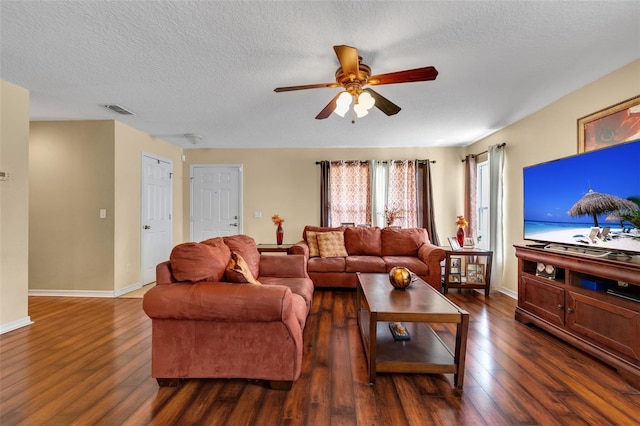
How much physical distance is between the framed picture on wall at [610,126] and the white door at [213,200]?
508cm

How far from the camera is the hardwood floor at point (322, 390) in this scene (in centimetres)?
160

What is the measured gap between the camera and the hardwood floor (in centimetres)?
160

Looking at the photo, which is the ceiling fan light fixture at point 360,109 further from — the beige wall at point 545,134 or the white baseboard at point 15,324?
→ the white baseboard at point 15,324

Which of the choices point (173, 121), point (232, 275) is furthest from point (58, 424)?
point (173, 121)

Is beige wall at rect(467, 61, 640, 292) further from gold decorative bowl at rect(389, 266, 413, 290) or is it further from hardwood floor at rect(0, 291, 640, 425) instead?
gold decorative bowl at rect(389, 266, 413, 290)

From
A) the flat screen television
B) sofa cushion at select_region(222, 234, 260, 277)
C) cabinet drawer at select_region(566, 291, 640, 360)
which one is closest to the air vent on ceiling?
sofa cushion at select_region(222, 234, 260, 277)

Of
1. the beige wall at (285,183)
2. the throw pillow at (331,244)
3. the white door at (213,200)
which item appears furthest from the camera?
the white door at (213,200)

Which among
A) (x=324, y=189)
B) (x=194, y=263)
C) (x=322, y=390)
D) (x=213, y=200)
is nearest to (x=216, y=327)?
(x=194, y=263)

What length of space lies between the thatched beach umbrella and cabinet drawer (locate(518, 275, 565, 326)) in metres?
0.68

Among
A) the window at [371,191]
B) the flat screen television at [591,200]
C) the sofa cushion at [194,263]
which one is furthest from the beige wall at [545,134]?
the sofa cushion at [194,263]

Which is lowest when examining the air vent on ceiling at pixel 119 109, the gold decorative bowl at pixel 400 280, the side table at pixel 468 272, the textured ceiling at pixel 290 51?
the side table at pixel 468 272

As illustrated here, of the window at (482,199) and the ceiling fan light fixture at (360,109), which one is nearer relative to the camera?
the ceiling fan light fixture at (360,109)

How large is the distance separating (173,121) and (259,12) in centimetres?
273

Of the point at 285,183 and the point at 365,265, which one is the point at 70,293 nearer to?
the point at 285,183
